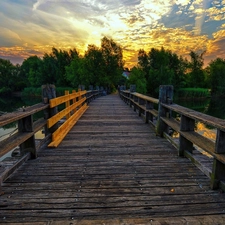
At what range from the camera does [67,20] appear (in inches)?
583

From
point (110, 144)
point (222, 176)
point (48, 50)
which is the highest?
point (48, 50)

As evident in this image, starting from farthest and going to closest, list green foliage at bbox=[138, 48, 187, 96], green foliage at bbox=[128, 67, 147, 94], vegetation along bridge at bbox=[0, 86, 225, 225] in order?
green foliage at bbox=[138, 48, 187, 96] → green foliage at bbox=[128, 67, 147, 94] → vegetation along bridge at bbox=[0, 86, 225, 225]

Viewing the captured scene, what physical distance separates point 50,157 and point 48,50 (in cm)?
6243

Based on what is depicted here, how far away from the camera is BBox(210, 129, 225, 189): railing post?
2221mm

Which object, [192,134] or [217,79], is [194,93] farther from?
[192,134]

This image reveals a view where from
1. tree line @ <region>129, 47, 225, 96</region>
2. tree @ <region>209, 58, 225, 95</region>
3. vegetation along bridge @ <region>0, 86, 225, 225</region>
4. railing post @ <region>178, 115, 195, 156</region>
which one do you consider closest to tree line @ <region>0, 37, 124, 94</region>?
tree line @ <region>129, 47, 225, 96</region>

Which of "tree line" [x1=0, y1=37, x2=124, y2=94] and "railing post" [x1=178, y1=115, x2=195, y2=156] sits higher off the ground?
"tree line" [x1=0, y1=37, x2=124, y2=94]

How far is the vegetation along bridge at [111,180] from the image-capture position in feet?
6.10

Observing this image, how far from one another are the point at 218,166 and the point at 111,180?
1420 mm

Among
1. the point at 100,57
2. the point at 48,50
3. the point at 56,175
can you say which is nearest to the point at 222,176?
the point at 56,175

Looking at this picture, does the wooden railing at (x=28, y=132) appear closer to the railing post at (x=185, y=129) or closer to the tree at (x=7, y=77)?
the railing post at (x=185, y=129)

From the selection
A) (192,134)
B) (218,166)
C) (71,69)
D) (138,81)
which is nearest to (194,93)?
(138,81)

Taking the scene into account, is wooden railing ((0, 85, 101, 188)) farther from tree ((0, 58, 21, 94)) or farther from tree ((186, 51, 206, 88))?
tree ((0, 58, 21, 94))

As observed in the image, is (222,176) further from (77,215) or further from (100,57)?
(100,57)
